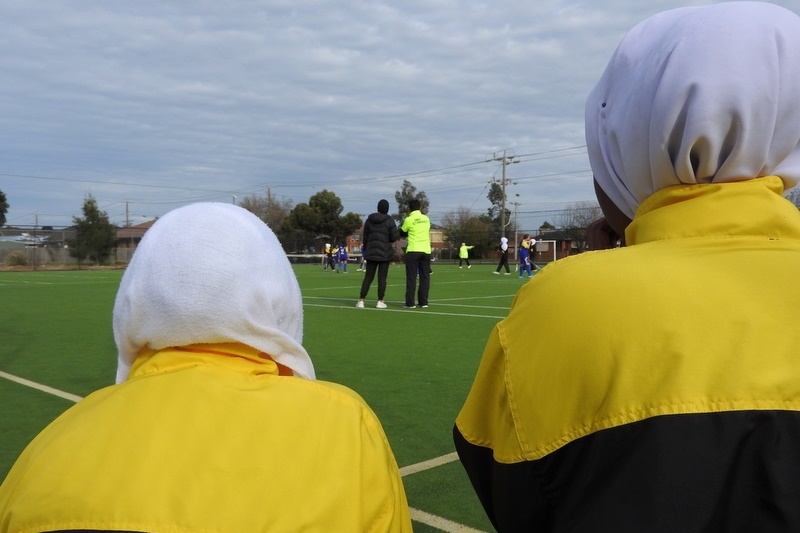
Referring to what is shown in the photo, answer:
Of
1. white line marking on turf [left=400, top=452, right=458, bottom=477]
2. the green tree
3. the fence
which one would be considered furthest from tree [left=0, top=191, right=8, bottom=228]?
white line marking on turf [left=400, top=452, right=458, bottom=477]

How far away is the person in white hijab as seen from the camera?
2.98 ft

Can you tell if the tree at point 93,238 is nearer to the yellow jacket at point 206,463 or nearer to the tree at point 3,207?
the tree at point 3,207

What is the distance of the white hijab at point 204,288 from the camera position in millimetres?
1454

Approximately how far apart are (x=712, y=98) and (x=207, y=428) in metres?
0.99

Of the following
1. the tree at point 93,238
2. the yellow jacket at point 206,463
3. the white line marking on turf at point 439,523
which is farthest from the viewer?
the tree at point 93,238

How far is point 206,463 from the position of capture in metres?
1.25

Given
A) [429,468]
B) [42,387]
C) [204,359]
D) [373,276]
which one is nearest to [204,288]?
[204,359]

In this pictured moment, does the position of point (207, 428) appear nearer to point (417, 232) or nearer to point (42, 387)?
point (42, 387)

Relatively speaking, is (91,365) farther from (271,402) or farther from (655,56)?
(655,56)

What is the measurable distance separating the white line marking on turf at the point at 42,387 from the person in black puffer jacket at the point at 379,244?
7.02 m

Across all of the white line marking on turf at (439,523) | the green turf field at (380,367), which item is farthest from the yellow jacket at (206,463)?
the green turf field at (380,367)

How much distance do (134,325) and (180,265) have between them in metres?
0.16

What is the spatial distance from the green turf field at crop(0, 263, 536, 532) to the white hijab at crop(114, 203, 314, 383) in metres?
1.85

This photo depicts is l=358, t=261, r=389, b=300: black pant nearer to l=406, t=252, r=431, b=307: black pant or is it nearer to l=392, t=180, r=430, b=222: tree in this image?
l=406, t=252, r=431, b=307: black pant
